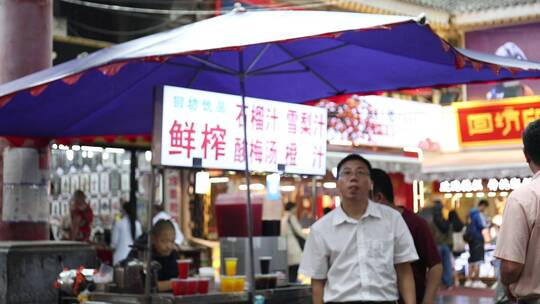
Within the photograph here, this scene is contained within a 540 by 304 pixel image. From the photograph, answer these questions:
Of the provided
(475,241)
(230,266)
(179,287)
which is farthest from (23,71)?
(475,241)

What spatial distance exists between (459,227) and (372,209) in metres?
15.3

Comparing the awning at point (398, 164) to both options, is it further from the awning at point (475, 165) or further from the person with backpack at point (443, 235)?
the person with backpack at point (443, 235)

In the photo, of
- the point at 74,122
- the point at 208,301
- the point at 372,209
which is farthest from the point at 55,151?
the point at 372,209

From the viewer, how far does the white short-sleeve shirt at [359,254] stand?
16.5 feet

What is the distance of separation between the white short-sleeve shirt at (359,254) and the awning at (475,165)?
579 inches

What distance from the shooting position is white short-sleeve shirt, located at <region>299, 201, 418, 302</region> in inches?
198

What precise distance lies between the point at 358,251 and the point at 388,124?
16.4m

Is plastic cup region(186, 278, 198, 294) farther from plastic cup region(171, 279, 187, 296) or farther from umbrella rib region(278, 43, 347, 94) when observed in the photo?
umbrella rib region(278, 43, 347, 94)

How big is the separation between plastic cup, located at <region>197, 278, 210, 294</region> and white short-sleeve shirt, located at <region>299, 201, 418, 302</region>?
2.11m

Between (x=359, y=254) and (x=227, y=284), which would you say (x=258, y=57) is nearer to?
(x=227, y=284)

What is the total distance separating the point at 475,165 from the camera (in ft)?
66.4

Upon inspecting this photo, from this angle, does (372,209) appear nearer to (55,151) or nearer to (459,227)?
(55,151)

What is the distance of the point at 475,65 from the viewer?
23.0ft

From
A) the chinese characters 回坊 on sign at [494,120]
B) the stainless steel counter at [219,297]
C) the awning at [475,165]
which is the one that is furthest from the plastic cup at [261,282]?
the chinese characters 回坊 on sign at [494,120]
